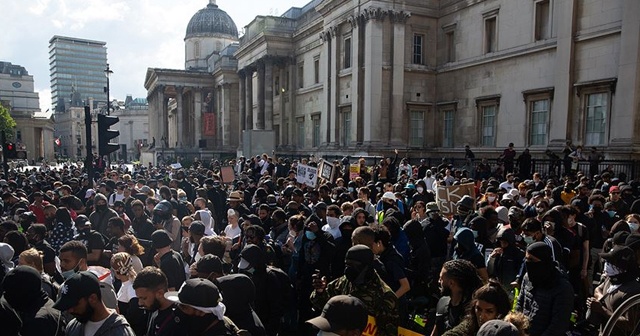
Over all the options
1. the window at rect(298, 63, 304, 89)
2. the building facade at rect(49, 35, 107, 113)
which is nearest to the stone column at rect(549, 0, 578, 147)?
the window at rect(298, 63, 304, 89)

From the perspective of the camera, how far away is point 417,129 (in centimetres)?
2900

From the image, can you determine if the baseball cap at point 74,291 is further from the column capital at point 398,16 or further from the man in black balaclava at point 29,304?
the column capital at point 398,16

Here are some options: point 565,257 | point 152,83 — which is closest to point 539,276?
point 565,257

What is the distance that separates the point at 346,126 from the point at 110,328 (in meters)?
27.8

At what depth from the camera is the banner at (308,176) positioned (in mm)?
14442

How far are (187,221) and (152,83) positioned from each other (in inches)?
2220

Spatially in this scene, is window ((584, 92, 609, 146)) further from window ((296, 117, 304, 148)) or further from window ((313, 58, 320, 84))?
window ((296, 117, 304, 148))

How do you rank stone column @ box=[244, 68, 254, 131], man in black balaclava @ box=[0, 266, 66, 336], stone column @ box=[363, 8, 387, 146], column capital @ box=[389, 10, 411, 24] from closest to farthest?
1. man in black balaclava @ box=[0, 266, 66, 336]
2. stone column @ box=[363, 8, 387, 146]
3. column capital @ box=[389, 10, 411, 24]
4. stone column @ box=[244, 68, 254, 131]

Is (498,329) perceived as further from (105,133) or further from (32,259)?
(105,133)

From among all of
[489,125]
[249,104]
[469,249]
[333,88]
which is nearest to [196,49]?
[249,104]

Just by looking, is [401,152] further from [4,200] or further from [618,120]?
[4,200]

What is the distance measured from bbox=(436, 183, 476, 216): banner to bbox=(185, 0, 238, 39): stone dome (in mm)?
68829

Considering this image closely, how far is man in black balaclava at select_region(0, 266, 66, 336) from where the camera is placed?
12.0 feet

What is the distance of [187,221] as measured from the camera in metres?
8.39
